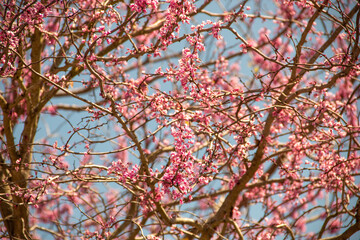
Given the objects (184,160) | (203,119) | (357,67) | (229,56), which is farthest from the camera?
(229,56)

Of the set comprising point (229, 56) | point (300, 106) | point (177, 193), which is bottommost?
point (177, 193)

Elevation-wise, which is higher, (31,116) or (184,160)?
(31,116)

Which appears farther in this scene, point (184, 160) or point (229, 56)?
point (229, 56)

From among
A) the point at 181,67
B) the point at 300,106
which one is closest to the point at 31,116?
the point at 181,67

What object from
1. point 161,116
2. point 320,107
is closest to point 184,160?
point 161,116

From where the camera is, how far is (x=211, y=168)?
13.9ft

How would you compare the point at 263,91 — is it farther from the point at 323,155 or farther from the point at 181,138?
the point at 323,155

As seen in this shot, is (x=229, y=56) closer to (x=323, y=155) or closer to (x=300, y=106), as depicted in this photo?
(x=300, y=106)

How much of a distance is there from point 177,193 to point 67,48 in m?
2.65

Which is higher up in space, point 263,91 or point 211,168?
point 263,91

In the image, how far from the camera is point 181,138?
13.0ft

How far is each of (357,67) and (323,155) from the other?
1.51 m

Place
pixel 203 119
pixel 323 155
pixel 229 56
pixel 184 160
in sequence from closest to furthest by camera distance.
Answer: pixel 184 160
pixel 203 119
pixel 323 155
pixel 229 56

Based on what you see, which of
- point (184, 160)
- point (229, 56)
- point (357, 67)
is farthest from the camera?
point (229, 56)
